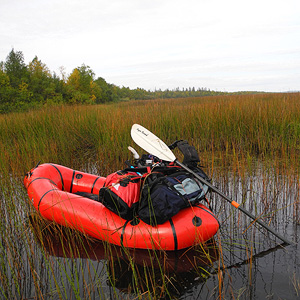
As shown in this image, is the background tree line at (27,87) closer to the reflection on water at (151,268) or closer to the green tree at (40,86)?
the green tree at (40,86)

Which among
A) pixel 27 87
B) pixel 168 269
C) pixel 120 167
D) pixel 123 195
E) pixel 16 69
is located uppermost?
pixel 16 69

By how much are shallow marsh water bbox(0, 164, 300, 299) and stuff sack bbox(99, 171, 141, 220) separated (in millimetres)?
331

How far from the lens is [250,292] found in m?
1.88

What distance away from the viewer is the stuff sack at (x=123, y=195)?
249cm

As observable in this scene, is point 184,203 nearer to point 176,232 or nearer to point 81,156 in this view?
point 176,232

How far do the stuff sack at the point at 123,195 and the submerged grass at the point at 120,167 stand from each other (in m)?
0.35

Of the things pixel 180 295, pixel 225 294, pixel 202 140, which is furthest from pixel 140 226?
pixel 202 140

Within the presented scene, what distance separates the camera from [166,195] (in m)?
2.38

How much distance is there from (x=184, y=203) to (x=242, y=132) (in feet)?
10.5

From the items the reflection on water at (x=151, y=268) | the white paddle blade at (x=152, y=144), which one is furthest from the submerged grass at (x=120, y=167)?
the white paddle blade at (x=152, y=144)

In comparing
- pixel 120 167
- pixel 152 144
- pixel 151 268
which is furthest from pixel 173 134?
pixel 151 268

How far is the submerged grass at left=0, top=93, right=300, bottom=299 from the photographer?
1950mm

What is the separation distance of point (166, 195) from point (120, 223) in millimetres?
526

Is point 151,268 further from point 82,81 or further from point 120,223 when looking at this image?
point 82,81
